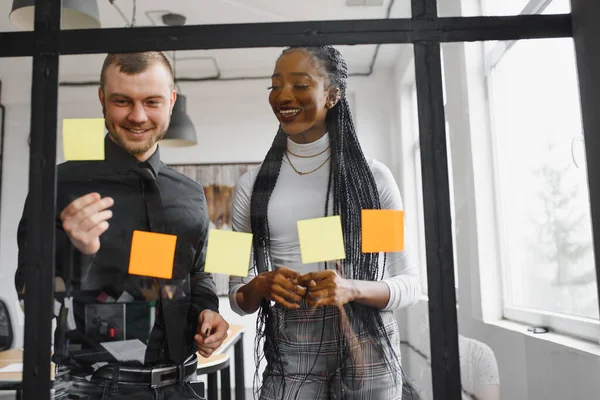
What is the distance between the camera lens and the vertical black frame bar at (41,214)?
131 centimetres

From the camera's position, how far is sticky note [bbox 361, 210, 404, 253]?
134 cm

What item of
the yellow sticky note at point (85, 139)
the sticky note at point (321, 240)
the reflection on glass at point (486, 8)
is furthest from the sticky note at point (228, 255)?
the reflection on glass at point (486, 8)

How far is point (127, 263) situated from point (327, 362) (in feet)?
1.71

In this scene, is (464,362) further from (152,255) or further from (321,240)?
(152,255)

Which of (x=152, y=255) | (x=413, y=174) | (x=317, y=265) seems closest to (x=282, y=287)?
(x=317, y=265)

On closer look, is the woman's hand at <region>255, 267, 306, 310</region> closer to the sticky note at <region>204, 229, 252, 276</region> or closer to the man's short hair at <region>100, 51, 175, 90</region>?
the sticky note at <region>204, 229, 252, 276</region>

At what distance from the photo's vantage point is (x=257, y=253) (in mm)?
1339

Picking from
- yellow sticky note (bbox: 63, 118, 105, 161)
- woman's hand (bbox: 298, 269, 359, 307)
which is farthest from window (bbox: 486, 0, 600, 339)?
yellow sticky note (bbox: 63, 118, 105, 161)

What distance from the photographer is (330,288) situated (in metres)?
1.32

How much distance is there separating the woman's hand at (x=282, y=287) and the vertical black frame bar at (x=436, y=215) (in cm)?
31

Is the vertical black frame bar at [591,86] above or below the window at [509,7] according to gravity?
below

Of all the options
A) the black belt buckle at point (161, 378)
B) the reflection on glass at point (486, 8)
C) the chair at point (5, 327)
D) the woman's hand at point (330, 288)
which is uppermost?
the reflection on glass at point (486, 8)

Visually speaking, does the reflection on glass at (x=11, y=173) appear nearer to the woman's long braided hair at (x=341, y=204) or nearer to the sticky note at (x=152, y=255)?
the sticky note at (x=152, y=255)

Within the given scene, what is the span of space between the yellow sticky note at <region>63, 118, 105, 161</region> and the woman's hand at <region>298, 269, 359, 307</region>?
0.59 m
